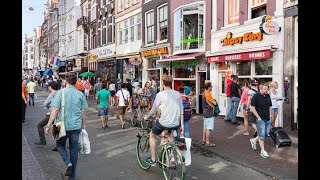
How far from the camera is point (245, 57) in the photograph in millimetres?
12836

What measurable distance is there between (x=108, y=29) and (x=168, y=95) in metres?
27.3

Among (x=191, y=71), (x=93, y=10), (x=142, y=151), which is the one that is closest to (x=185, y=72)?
(x=191, y=71)

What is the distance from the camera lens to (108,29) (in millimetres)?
32312

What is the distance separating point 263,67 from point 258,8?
232 cm

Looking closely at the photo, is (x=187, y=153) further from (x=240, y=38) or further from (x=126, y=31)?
(x=126, y=31)

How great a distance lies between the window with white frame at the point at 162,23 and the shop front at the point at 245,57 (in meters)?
5.95

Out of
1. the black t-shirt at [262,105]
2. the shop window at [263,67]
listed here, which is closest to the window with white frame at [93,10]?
the shop window at [263,67]

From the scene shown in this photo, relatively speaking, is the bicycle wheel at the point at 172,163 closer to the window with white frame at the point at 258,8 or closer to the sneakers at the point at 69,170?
the sneakers at the point at 69,170

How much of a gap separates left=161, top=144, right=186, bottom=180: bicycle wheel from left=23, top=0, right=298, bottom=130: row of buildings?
689cm

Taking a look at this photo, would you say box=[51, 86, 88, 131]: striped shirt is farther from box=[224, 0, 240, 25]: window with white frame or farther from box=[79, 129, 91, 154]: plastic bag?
box=[224, 0, 240, 25]: window with white frame
